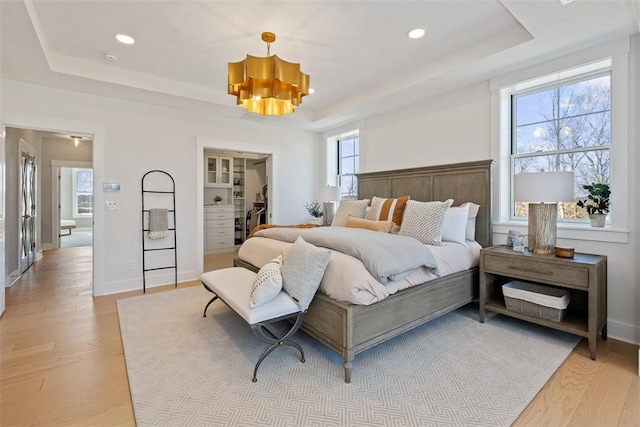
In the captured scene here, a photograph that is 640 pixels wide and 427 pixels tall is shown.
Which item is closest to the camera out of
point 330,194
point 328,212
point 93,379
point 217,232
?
point 93,379

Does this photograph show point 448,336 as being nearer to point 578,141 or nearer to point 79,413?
point 578,141

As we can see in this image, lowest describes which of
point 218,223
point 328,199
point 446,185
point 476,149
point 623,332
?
point 623,332

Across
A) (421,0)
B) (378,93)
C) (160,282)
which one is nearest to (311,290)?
(421,0)

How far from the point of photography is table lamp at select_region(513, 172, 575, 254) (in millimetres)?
2496

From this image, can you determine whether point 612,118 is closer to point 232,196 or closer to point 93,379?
point 93,379

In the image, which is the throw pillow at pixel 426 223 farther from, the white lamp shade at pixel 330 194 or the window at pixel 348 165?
the window at pixel 348 165

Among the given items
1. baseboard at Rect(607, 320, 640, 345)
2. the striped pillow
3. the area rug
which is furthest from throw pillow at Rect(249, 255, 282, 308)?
baseboard at Rect(607, 320, 640, 345)

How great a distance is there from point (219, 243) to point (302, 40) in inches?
207

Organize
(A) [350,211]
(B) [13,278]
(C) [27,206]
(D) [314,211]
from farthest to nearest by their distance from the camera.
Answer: (D) [314,211] → (C) [27,206] → (B) [13,278] → (A) [350,211]

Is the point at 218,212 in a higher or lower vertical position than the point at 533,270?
higher

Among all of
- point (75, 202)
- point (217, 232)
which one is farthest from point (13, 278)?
point (75, 202)

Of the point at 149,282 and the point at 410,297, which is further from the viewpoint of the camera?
the point at 149,282

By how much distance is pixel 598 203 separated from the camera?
8.86 ft

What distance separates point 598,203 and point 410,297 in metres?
1.96
